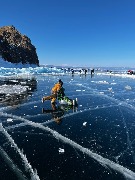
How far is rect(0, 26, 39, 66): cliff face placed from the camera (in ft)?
386

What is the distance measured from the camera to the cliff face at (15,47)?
11768cm

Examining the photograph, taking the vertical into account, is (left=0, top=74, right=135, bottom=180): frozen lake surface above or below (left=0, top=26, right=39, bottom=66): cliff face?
below

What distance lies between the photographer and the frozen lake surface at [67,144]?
27.5 feet

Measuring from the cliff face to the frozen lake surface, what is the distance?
102 metres

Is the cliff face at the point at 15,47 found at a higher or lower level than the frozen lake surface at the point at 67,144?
higher

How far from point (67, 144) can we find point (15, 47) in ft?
394

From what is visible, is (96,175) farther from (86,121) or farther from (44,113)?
(44,113)

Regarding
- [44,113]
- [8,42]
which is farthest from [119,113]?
[8,42]

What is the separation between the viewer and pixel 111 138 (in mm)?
11820

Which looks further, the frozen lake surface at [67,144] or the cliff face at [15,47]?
the cliff face at [15,47]

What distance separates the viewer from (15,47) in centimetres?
12606

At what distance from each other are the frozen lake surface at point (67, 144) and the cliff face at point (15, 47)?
334 ft

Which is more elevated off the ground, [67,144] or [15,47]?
[15,47]

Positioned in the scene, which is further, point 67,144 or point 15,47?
point 15,47
